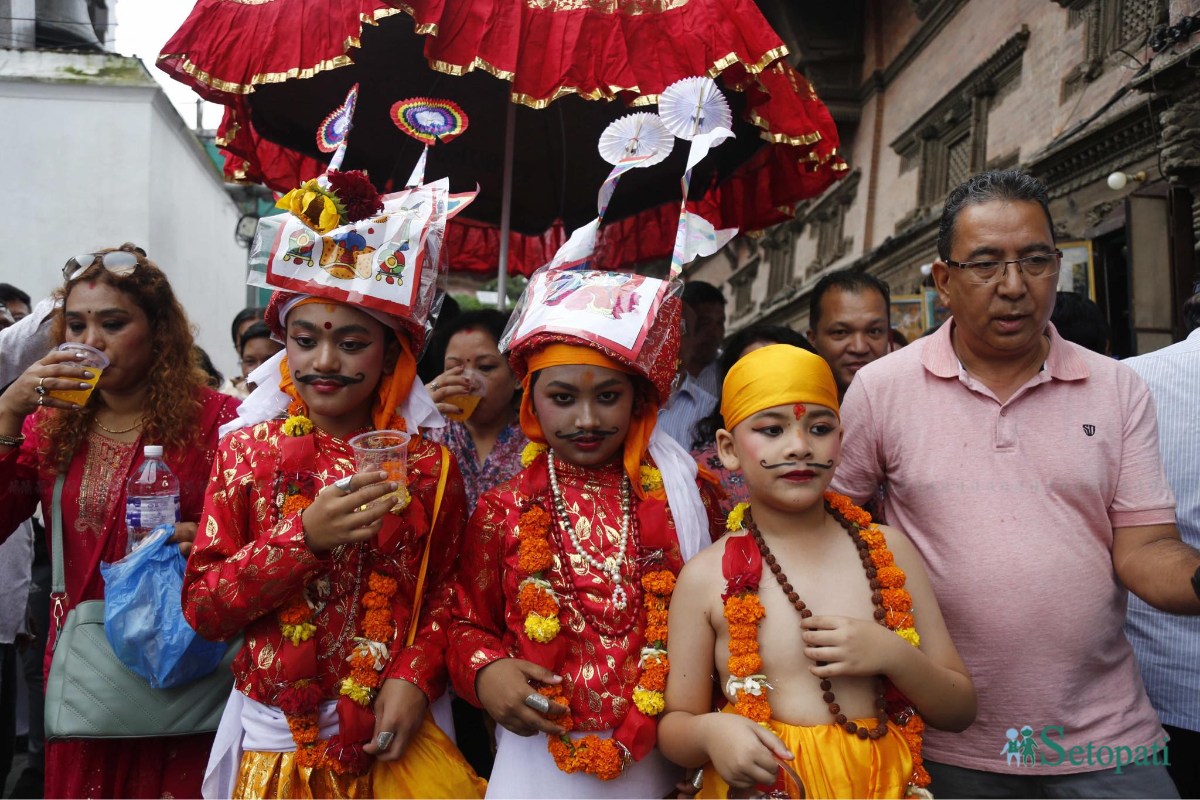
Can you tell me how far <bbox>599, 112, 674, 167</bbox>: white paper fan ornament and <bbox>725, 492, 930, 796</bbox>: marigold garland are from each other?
1.40 m

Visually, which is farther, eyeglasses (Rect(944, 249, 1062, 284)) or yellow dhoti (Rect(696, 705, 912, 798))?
eyeglasses (Rect(944, 249, 1062, 284))

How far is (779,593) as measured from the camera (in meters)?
2.02

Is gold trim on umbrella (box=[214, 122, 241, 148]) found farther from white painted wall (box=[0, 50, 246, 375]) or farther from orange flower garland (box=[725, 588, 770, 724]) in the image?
white painted wall (box=[0, 50, 246, 375])

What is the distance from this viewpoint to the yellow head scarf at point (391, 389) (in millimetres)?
2457

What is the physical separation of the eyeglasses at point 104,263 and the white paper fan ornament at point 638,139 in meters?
1.58

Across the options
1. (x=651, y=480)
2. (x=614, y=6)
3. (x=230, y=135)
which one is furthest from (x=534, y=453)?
(x=230, y=135)

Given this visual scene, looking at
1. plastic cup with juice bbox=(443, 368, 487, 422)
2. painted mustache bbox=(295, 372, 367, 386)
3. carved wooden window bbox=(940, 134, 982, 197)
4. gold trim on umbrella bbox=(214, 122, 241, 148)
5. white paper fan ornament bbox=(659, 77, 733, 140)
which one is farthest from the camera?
carved wooden window bbox=(940, 134, 982, 197)

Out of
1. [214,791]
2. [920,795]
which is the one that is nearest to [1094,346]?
[920,795]

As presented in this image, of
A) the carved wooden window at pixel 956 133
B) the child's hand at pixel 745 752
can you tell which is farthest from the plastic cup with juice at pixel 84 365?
the carved wooden window at pixel 956 133

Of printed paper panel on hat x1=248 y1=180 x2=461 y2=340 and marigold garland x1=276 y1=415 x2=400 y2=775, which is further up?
printed paper panel on hat x1=248 y1=180 x2=461 y2=340

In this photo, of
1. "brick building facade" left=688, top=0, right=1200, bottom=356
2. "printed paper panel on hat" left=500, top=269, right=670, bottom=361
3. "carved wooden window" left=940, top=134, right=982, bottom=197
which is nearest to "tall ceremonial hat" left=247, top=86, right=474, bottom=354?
"printed paper panel on hat" left=500, top=269, right=670, bottom=361

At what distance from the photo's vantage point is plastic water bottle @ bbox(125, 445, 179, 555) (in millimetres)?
2496

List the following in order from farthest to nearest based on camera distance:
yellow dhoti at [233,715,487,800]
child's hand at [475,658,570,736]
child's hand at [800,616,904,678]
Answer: yellow dhoti at [233,715,487,800] → child's hand at [475,658,570,736] → child's hand at [800,616,904,678]

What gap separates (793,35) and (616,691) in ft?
48.6
